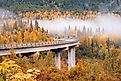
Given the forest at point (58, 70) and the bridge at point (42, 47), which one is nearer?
the forest at point (58, 70)

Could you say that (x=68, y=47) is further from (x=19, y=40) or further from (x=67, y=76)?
(x=67, y=76)

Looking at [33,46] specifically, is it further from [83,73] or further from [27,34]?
[27,34]

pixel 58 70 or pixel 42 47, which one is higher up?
pixel 58 70

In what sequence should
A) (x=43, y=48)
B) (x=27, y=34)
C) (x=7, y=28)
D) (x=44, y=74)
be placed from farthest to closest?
(x=7, y=28) < (x=27, y=34) < (x=43, y=48) < (x=44, y=74)

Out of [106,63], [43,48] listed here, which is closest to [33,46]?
[43,48]

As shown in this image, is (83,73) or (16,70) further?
(83,73)

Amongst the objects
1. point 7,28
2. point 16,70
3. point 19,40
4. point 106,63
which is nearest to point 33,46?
point 106,63

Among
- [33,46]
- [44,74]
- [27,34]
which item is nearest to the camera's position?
[44,74]

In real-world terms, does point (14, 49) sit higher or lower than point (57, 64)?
higher

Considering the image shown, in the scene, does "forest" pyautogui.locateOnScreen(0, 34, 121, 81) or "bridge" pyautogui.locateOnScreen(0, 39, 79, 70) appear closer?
"forest" pyautogui.locateOnScreen(0, 34, 121, 81)

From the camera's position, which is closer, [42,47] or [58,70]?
[58,70]

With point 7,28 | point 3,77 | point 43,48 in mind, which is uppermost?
point 3,77
